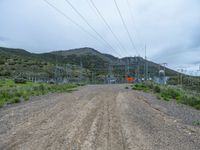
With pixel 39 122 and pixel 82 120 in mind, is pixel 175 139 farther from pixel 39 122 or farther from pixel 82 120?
pixel 39 122

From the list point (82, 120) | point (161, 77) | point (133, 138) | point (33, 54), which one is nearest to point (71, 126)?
point (82, 120)

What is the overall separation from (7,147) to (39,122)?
2992 millimetres

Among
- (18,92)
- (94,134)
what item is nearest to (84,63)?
(18,92)

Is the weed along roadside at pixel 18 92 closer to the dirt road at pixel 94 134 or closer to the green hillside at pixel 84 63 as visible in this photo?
the dirt road at pixel 94 134

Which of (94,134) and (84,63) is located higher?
(84,63)

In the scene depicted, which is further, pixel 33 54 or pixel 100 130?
pixel 33 54

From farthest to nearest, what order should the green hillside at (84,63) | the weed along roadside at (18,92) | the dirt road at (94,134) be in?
the green hillside at (84,63) → the weed along roadside at (18,92) → the dirt road at (94,134)

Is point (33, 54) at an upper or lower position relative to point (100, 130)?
upper

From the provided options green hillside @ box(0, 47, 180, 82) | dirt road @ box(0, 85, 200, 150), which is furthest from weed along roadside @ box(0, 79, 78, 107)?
green hillside @ box(0, 47, 180, 82)

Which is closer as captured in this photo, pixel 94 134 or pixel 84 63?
pixel 94 134

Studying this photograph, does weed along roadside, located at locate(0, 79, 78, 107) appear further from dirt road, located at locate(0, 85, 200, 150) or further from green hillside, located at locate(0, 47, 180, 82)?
green hillside, located at locate(0, 47, 180, 82)

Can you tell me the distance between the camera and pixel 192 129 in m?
8.46

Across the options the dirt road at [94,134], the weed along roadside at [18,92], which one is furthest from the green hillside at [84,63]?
the dirt road at [94,134]

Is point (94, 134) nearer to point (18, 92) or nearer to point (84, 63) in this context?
point (18, 92)
